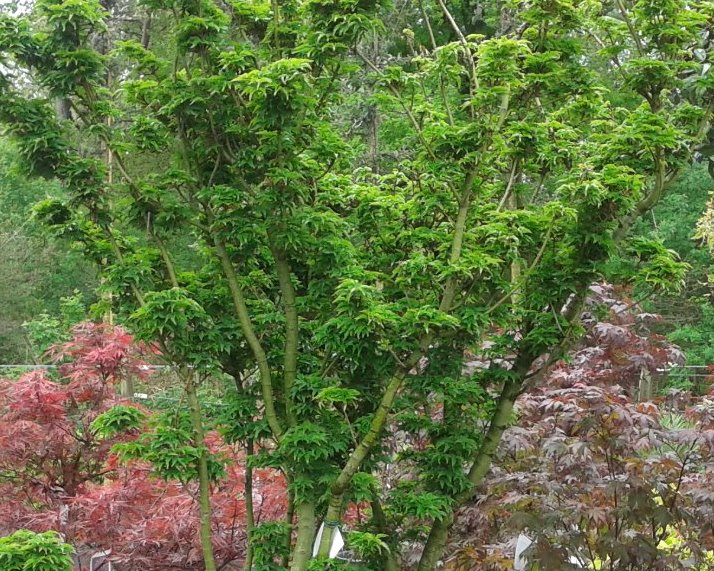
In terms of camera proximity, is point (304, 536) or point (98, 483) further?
point (98, 483)

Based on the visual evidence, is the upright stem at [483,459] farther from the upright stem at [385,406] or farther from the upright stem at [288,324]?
the upright stem at [288,324]

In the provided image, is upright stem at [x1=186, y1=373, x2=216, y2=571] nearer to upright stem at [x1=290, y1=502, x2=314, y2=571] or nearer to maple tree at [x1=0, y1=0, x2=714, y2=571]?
maple tree at [x1=0, y1=0, x2=714, y2=571]

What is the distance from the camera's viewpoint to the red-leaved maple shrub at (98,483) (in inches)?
162

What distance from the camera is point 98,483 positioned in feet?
16.0

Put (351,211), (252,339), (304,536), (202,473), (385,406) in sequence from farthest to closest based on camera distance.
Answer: (351,211) → (202,473) → (252,339) → (304,536) → (385,406)

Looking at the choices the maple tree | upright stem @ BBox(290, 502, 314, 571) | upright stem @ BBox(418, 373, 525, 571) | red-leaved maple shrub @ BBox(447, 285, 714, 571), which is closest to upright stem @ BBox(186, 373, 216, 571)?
the maple tree

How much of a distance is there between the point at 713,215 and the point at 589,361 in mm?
3581

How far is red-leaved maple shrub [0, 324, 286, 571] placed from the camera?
13.5ft

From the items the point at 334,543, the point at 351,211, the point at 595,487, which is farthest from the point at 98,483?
the point at 595,487

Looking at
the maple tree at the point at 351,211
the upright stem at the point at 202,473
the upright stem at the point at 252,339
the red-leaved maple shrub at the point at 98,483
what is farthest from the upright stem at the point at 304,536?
the red-leaved maple shrub at the point at 98,483

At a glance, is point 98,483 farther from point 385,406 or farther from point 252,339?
point 385,406

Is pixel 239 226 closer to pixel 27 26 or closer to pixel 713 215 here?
pixel 27 26

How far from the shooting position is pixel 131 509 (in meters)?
4.26

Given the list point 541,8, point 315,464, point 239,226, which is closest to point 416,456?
point 315,464
